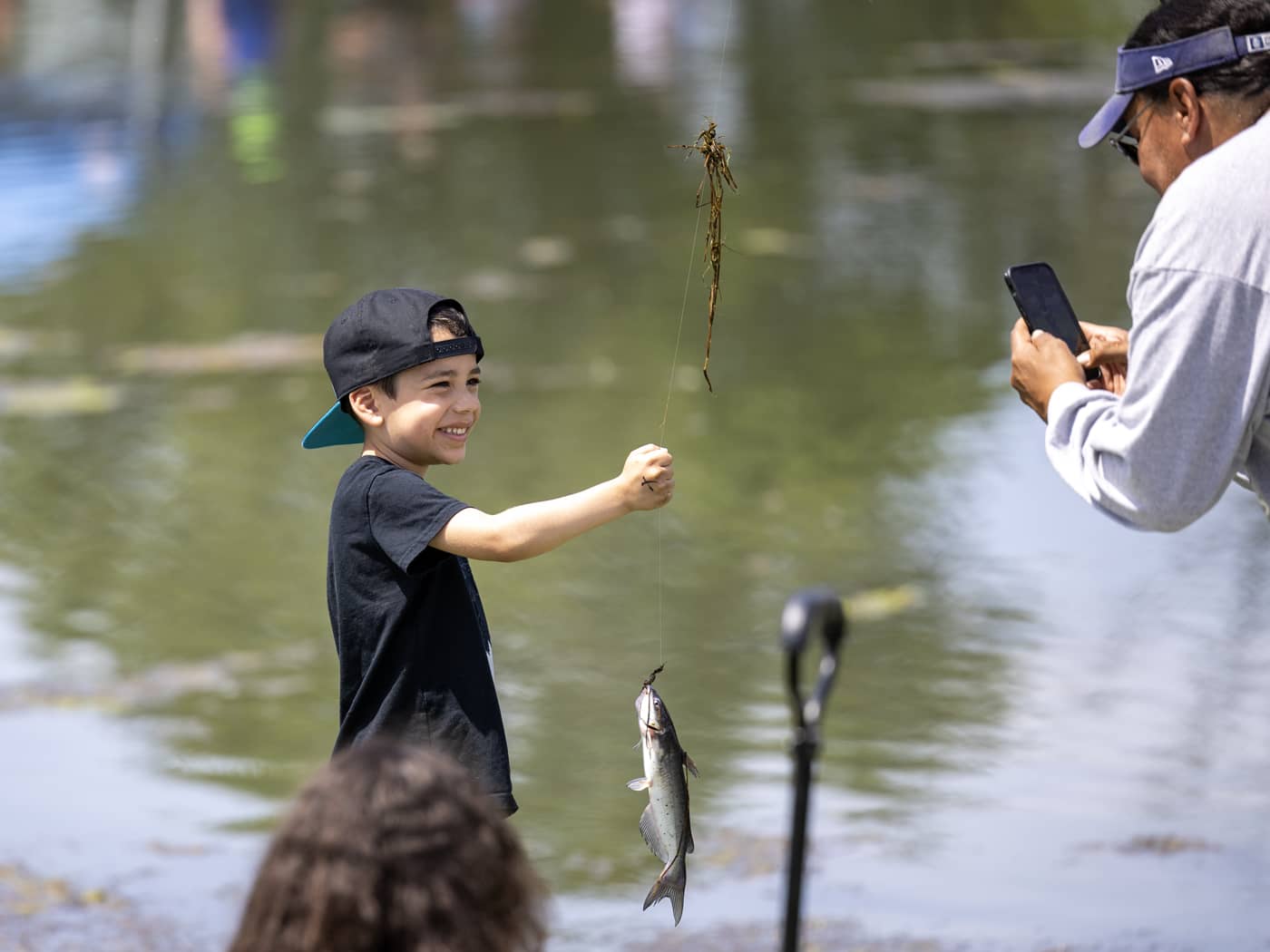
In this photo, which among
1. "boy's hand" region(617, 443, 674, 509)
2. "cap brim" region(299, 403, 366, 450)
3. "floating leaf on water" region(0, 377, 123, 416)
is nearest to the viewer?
"boy's hand" region(617, 443, 674, 509)

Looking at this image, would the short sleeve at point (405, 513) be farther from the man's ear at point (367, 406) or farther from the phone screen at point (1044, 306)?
the phone screen at point (1044, 306)

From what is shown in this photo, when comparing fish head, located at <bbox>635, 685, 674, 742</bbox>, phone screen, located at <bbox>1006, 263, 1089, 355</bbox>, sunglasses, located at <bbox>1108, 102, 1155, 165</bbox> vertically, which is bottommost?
fish head, located at <bbox>635, 685, 674, 742</bbox>

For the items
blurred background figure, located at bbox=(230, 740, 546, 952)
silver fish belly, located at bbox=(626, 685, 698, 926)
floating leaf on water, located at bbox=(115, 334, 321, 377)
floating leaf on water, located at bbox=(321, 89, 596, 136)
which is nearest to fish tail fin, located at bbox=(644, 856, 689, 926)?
silver fish belly, located at bbox=(626, 685, 698, 926)

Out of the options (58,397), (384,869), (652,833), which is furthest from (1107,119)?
(58,397)

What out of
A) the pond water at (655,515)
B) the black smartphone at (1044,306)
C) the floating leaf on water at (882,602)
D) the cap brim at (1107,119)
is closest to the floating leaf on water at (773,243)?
the pond water at (655,515)

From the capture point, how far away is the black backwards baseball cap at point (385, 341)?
310 cm

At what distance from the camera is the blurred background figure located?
1694mm

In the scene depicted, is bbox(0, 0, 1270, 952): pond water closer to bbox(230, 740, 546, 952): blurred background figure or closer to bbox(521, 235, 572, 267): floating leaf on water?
bbox(521, 235, 572, 267): floating leaf on water

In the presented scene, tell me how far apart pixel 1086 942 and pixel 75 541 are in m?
4.71

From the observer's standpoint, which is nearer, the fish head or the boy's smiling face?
the fish head

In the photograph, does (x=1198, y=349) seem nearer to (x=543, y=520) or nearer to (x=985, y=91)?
(x=543, y=520)

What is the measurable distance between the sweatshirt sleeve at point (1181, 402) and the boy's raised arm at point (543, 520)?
0.70 meters

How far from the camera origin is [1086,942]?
4.41 metres

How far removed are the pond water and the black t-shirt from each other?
24.7 inches
